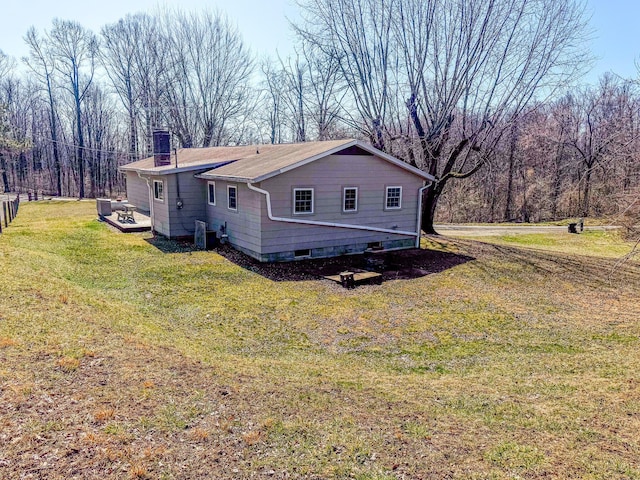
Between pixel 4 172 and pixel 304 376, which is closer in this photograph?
pixel 304 376

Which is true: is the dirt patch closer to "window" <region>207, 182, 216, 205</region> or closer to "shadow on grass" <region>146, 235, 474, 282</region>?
"shadow on grass" <region>146, 235, 474, 282</region>

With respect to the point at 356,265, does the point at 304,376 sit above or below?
below

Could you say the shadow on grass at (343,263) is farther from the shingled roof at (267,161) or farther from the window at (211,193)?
the shingled roof at (267,161)

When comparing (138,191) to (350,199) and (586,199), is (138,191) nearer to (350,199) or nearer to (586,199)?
(350,199)

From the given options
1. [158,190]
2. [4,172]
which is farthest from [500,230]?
[4,172]

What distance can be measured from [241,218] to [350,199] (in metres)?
3.82

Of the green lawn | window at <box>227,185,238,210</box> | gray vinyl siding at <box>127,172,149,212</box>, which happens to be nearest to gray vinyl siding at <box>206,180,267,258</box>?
window at <box>227,185,238,210</box>

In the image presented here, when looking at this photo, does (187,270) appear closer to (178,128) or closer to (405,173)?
(405,173)

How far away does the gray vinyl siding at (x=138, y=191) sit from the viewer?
74.0 feet

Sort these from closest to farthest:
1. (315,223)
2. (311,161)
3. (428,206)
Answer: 1. (311,161)
2. (315,223)
3. (428,206)

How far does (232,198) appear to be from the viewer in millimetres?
15172

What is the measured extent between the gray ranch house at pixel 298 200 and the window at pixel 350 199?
0.03 metres

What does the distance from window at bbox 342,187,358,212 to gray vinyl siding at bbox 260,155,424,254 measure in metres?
0.13

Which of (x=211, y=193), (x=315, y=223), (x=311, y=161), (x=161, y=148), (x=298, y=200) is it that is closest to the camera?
(x=311, y=161)
